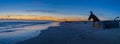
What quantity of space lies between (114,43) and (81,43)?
5.45 feet

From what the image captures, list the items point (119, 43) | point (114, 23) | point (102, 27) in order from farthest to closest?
point (114, 23)
point (102, 27)
point (119, 43)

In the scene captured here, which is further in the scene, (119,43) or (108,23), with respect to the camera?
(108,23)

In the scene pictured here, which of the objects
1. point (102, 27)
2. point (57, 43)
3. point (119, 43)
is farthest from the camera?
point (102, 27)

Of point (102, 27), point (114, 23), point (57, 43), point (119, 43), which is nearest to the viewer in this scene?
point (119, 43)

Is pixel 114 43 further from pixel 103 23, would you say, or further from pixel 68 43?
pixel 103 23

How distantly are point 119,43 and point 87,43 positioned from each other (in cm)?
159

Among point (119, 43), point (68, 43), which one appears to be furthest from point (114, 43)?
point (68, 43)

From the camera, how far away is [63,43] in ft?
34.3

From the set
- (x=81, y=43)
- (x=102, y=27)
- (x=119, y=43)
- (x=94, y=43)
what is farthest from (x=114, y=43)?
(x=102, y=27)

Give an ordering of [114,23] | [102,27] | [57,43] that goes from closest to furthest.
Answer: [57,43] < [102,27] < [114,23]

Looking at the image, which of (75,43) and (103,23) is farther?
(103,23)

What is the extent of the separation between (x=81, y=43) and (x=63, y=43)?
957mm

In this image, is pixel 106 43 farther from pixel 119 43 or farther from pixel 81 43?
pixel 81 43

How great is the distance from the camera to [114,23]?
26312mm
